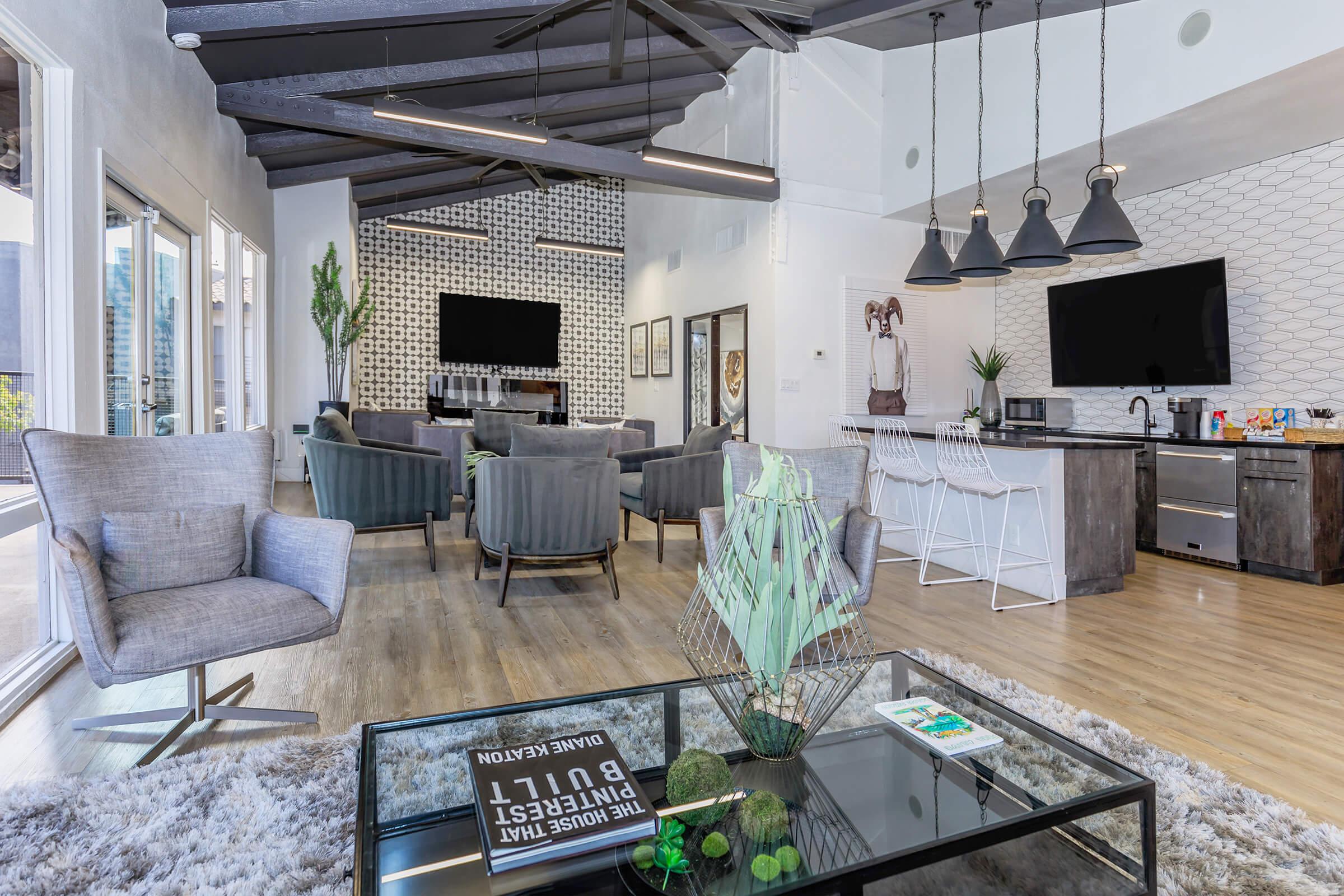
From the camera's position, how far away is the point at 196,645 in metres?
2.02

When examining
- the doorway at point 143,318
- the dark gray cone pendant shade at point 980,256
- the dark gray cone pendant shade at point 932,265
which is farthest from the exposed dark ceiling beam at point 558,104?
the dark gray cone pendant shade at point 980,256

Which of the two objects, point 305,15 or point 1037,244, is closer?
point 1037,244

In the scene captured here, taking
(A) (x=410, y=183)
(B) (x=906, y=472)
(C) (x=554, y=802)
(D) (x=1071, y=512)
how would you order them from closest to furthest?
1. (C) (x=554, y=802)
2. (D) (x=1071, y=512)
3. (B) (x=906, y=472)
4. (A) (x=410, y=183)

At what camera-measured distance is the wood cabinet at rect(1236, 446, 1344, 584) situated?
170 inches

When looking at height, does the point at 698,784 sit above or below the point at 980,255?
below

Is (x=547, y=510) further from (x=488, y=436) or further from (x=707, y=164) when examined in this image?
(x=707, y=164)

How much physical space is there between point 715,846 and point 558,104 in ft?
23.1

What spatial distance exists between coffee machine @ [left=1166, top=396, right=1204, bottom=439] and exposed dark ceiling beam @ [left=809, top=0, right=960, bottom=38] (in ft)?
10.5

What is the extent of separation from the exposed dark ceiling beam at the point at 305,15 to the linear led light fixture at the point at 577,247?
15.0 feet

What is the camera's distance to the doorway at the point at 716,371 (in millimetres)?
7277

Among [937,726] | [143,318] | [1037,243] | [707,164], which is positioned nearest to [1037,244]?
[1037,243]

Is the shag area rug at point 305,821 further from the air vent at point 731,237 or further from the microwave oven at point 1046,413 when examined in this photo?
the air vent at point 731,237

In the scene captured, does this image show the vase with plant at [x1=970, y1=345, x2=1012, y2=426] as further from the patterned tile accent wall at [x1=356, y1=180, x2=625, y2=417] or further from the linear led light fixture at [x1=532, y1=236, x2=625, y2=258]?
the patterned tile accent wall at [x1=356, y1=180, x2=625, y2=417]

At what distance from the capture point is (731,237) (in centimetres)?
729
